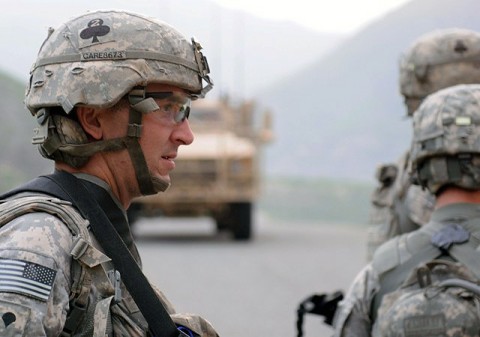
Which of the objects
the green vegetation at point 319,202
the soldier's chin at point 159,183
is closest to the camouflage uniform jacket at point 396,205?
the soldier's chin at point 159,183

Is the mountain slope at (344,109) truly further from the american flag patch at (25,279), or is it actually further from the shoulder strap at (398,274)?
the american flag patch at (25,279)

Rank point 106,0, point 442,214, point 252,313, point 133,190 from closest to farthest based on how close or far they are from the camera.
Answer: point 133,190, point 442,214, point 106,0, point 252,313

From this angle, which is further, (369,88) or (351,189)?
(369,88)

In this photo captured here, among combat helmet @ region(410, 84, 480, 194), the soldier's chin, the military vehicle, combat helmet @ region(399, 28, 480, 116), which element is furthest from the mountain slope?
the soldier's chin

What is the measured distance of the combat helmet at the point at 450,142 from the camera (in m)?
4.66

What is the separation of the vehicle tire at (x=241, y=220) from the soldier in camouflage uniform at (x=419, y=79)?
15.4 meters

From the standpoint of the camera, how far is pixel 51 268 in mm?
2900

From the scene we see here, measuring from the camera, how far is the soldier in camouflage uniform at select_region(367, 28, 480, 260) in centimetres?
670

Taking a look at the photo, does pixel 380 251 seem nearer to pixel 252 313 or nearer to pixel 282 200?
pixel 252 313

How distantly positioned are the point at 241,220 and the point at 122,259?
19485mm

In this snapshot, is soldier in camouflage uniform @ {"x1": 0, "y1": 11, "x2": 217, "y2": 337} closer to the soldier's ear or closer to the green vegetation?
the soldier's ear

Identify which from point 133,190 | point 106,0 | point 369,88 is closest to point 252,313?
point 106,0

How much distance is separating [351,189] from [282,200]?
141 inches

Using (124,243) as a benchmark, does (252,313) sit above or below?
below
